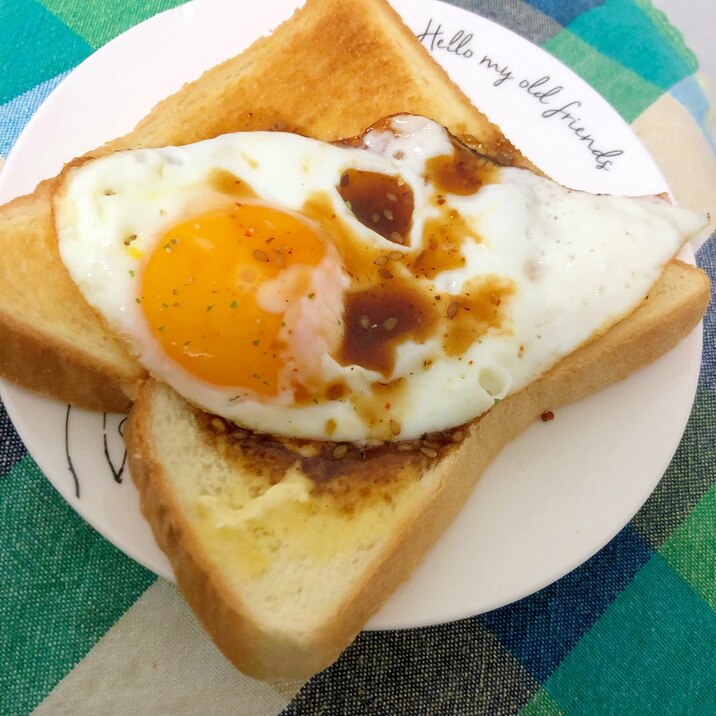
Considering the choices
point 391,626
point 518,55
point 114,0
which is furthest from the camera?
point 114,0

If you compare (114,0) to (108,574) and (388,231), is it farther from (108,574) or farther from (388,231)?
(108,574)

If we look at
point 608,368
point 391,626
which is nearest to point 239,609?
point 391,626

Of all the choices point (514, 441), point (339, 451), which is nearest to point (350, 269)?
point (339, 451)

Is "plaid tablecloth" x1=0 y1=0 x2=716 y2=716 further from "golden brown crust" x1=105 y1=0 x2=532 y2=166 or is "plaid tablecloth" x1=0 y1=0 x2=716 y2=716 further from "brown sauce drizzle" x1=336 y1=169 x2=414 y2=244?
"brown sauce drizzle" x1=336 y1=169 x2=414 y2=244

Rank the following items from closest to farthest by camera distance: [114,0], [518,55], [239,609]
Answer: [239,609]
[518,55]
[114,0]

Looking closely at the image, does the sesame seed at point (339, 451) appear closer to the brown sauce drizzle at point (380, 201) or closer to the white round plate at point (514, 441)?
the white round plate at point (514, 441)

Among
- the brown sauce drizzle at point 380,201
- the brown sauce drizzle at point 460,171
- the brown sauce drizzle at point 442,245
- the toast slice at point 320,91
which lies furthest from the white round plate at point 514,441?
the brown sauce drizzle at point 380,201

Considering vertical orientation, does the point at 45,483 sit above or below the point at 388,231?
below

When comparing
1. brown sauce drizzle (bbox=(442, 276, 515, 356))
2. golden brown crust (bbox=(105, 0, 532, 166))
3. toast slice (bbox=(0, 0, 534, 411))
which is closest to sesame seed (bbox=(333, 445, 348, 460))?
brown sauce drizzle (bbox=(442, 276, 515, 356))

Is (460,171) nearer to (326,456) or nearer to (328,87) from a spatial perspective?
(328,87)
